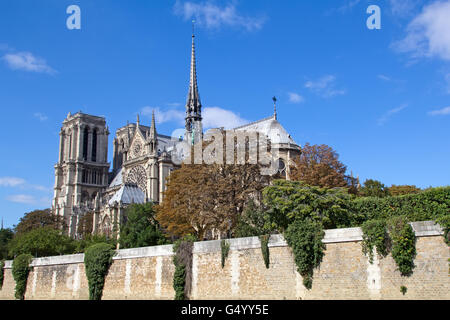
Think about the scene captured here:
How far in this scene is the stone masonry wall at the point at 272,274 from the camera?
19.5 meters

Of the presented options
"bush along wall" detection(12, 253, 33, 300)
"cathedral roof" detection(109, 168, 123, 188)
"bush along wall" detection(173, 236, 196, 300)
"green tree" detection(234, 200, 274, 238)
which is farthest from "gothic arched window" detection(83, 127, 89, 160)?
"bush along wall" detection(173, 236, 196, 300)

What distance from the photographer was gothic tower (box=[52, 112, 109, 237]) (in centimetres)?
8806

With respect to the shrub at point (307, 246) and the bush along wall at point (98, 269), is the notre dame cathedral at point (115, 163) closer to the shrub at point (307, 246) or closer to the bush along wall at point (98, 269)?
the bush along wall at point (98, 269)

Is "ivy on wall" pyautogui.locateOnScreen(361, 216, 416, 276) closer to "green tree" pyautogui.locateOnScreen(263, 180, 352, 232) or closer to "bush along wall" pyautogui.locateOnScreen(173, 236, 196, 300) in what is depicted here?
"green tree" pyautogui.locateOnScreen(263, 180, 352, 232)

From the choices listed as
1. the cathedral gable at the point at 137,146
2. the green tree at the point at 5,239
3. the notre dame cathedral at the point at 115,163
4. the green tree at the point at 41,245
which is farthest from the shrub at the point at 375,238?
the cathedral gable at the point at 137,146

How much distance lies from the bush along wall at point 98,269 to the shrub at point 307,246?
13449mm

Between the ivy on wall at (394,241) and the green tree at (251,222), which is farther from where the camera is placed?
the green tree at (251,222)

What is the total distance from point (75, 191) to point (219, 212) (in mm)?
59093

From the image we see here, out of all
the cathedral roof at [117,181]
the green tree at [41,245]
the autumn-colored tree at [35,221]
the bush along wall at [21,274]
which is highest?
the cathedral roof at [117,181]

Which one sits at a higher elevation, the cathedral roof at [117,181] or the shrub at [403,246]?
the cathedral roof at [117,181]

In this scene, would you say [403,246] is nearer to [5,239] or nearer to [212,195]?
[212,195]

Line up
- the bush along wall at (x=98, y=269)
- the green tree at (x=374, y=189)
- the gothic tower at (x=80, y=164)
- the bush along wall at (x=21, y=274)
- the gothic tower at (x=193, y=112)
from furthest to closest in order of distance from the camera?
the gothic tower at (x=80, y=164), the gothic tower at (x=193, y=112), the green tree at (x=374, y=189), the bush along wall at (x=21, y=274), the bush along wall at (x=98, y=269)

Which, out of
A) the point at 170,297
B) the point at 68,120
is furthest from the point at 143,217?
the point at 68,120

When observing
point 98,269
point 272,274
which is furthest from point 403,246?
point 98,269
